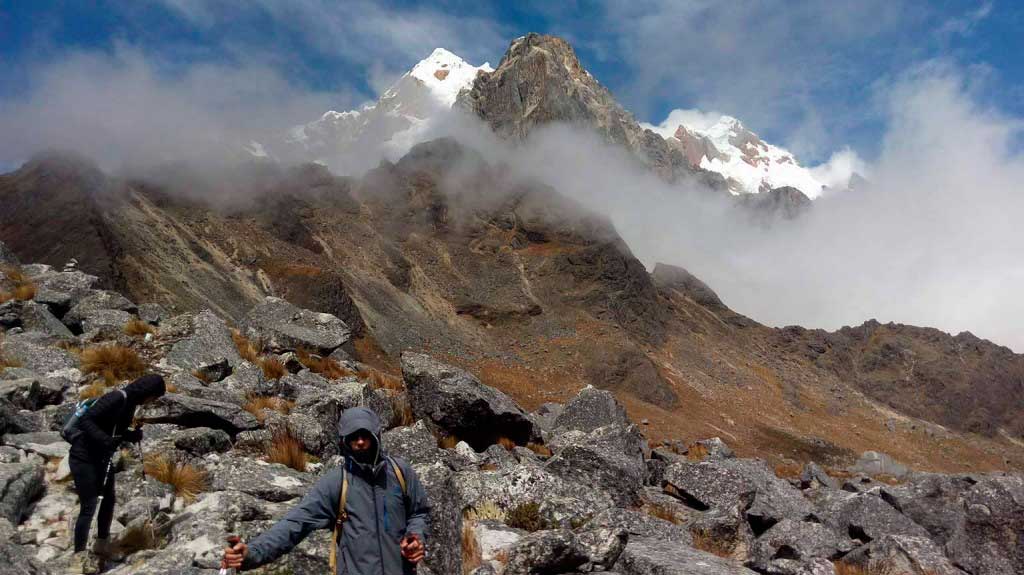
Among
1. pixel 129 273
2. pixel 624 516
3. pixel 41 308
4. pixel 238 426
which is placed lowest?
pixel 624 516

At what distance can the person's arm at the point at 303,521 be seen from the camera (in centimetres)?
395

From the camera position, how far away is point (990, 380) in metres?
78.4

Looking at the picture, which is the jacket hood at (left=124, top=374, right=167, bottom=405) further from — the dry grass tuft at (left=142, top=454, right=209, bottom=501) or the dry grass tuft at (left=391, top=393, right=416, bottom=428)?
the dry grass tuft at (left=391, top=393, right=416, bottom=428)

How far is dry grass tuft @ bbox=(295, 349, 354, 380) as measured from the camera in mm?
14641

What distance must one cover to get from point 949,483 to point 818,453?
33198 millimetres

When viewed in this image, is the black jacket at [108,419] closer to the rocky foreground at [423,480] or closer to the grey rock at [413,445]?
the rocky foreground at [423,480]

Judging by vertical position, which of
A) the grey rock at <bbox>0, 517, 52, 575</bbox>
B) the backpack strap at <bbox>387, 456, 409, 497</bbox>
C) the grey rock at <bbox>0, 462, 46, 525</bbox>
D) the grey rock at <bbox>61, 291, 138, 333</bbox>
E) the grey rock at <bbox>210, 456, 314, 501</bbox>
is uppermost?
the grey rock at <bbox>61, 291, 138, 333</bbox>

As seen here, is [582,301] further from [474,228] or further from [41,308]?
[41,308]

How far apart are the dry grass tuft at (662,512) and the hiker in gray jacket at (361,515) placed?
6099 millimetres

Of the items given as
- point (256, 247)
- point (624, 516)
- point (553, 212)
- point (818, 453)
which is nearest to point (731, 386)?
point (818, 453)

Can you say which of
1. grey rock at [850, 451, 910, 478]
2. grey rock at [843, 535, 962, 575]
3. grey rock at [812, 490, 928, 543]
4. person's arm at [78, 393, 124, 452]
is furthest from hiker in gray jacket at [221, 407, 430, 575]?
grey rock at [850, 451, 910, 478]

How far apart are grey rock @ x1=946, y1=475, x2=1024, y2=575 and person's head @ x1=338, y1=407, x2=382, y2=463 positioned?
9.43m

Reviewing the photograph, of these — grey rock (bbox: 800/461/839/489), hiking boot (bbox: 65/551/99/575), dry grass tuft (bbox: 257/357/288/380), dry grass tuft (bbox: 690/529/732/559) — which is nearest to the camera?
hiking boot (bbox: 65/551/99/575)

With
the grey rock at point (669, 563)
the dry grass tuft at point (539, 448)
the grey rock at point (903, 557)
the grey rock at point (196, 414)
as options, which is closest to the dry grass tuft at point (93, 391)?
the grey rock at point (196, 414)
